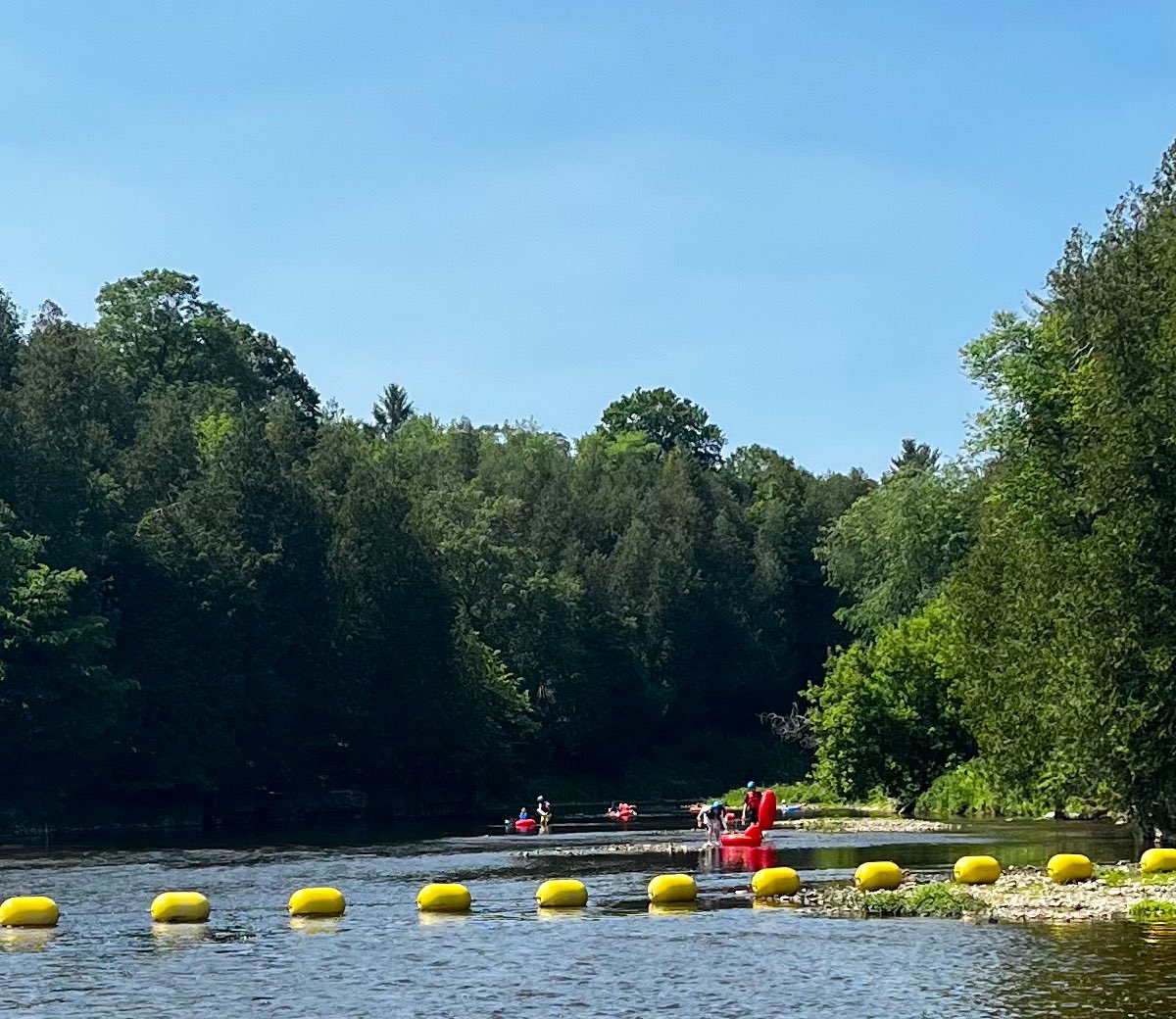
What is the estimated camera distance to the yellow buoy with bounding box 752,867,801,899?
44312 millimetres

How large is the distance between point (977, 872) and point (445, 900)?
11950mm

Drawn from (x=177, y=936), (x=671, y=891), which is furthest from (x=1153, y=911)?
(x=177, y=936)

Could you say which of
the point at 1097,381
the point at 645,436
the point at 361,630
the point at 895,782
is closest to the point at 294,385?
the point at 645,436

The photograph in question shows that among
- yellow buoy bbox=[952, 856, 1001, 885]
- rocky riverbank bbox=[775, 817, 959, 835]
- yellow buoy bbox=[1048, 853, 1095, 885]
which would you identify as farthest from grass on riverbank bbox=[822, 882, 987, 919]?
rocky riverbank bbox=[775, 817, 959, 835]

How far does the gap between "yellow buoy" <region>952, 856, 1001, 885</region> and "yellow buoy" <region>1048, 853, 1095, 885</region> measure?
4.46 feet

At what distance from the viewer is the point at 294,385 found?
162m

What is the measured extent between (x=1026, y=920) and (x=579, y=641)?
93.6 metres

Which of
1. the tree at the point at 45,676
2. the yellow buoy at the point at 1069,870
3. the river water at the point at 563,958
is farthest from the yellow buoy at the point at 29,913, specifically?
the tree at the point at 45,676

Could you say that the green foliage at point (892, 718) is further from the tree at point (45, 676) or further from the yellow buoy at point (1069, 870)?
the yellow buoy at point (1069, 870)

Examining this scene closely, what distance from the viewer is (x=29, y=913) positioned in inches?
1661

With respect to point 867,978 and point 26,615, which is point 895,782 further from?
point 867,978

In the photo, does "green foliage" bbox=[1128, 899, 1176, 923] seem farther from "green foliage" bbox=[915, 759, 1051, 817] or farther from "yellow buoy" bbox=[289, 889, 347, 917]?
"green foliage" bbox=[915, 759, 1051, 817]

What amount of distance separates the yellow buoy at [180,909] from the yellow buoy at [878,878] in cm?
1472

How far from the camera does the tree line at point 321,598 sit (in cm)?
9400
